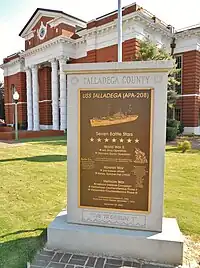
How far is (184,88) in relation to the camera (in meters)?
24.0

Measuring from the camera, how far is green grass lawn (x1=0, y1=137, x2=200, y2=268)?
3568 mm

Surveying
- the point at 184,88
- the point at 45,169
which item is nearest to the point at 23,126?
the point at 184,88

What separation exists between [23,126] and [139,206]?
33579 millimetres

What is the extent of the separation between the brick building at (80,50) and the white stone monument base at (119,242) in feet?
50.9

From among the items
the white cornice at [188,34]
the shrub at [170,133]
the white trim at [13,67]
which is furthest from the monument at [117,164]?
the white trim at [13,67]

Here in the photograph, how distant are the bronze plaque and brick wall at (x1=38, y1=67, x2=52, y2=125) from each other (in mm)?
28611

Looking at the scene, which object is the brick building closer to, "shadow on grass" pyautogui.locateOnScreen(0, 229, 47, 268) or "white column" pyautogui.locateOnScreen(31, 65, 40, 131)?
"white column" pyautogui.locateOnScreen(31, 65, 40, 131)

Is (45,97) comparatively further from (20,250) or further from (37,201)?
(20,250)

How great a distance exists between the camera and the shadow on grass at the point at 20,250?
10.2 ft

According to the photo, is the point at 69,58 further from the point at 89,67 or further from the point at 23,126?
the point at 89,67

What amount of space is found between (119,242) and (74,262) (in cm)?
62

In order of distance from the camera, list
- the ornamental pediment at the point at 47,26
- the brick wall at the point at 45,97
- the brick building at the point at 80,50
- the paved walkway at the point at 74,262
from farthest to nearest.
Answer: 1. the brick wall at the point at 45,97
2. the ornamental pediment at the point at 47,26
3. the brick building at the point at 80,50
4. the paved walkway at the point at 74,262

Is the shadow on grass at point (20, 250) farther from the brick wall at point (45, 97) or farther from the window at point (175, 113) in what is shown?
the brick wall at point (45, 97)

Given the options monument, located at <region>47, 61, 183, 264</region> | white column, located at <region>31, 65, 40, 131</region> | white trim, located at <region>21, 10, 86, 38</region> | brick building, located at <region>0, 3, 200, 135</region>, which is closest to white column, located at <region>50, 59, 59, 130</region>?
brick building, located at <region>0, 3, 200, 135</region>
